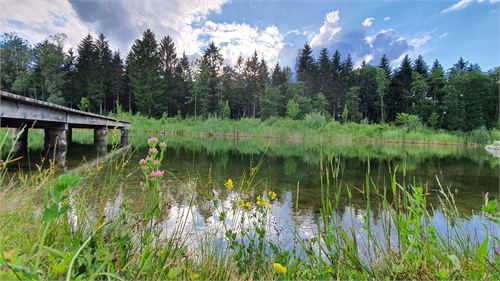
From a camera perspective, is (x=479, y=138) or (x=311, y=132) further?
(x=479, y=138)

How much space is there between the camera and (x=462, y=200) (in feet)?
15.0

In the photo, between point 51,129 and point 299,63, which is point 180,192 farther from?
point 299,63

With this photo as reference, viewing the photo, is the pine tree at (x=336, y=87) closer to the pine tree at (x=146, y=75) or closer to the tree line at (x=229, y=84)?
the tree line at (x=229, y=84)

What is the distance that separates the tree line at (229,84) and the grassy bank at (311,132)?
376cm

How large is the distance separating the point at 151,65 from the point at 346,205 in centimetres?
3650

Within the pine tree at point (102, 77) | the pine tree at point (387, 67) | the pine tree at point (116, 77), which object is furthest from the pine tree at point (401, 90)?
the pine tree at point (102, 77)

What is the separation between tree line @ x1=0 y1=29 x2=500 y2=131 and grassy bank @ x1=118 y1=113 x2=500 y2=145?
3.76m

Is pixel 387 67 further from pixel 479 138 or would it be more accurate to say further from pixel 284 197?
pixel 284 197

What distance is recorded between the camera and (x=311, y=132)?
973 inches

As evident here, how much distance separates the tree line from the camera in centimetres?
3222

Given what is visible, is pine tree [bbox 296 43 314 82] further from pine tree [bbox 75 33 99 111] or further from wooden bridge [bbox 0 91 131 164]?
wooden bridge [bbox 0 91 131 164]

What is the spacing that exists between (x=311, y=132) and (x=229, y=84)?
65.7 ft

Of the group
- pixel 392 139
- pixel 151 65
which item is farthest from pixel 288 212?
pixel 151 65

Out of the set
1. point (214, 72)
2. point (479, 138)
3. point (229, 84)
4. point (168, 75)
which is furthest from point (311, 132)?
point (168, 75)
